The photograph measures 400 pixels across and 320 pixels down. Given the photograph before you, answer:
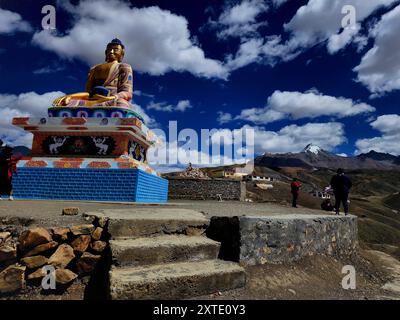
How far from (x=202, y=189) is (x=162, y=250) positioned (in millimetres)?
17506

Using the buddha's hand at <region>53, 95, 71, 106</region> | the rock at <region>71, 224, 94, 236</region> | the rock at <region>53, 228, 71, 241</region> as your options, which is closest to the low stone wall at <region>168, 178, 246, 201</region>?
the buddha's hand at <region>53, 95, 71, 106</region>

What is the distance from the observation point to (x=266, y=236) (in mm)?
4691

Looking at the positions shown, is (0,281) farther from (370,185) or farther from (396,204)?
(370,185)

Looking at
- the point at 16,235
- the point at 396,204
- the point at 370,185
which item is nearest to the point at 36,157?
the point at 16,235

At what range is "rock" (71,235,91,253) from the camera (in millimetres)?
3955

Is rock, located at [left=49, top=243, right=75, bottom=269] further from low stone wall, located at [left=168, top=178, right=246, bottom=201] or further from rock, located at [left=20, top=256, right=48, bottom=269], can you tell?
low stone wall, located at [left=168, top=178, right=246, bottom=201]

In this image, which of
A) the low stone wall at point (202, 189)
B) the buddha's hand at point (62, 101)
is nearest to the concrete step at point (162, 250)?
the buddha's hand at point (62, 101)

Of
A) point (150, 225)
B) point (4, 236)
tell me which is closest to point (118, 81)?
point (150, 225)

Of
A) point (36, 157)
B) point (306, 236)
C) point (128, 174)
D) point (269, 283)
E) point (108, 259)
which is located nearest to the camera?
point (108, 259)

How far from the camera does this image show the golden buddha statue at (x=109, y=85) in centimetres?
1370

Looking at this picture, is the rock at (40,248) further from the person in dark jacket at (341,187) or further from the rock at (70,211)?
the person in dark jacket at (341,187)

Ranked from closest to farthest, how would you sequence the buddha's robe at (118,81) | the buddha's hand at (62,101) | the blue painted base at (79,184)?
the blue painted base at (79,184) < the buddha's hand at (62,101) < the buddha's robe at (118,81)
